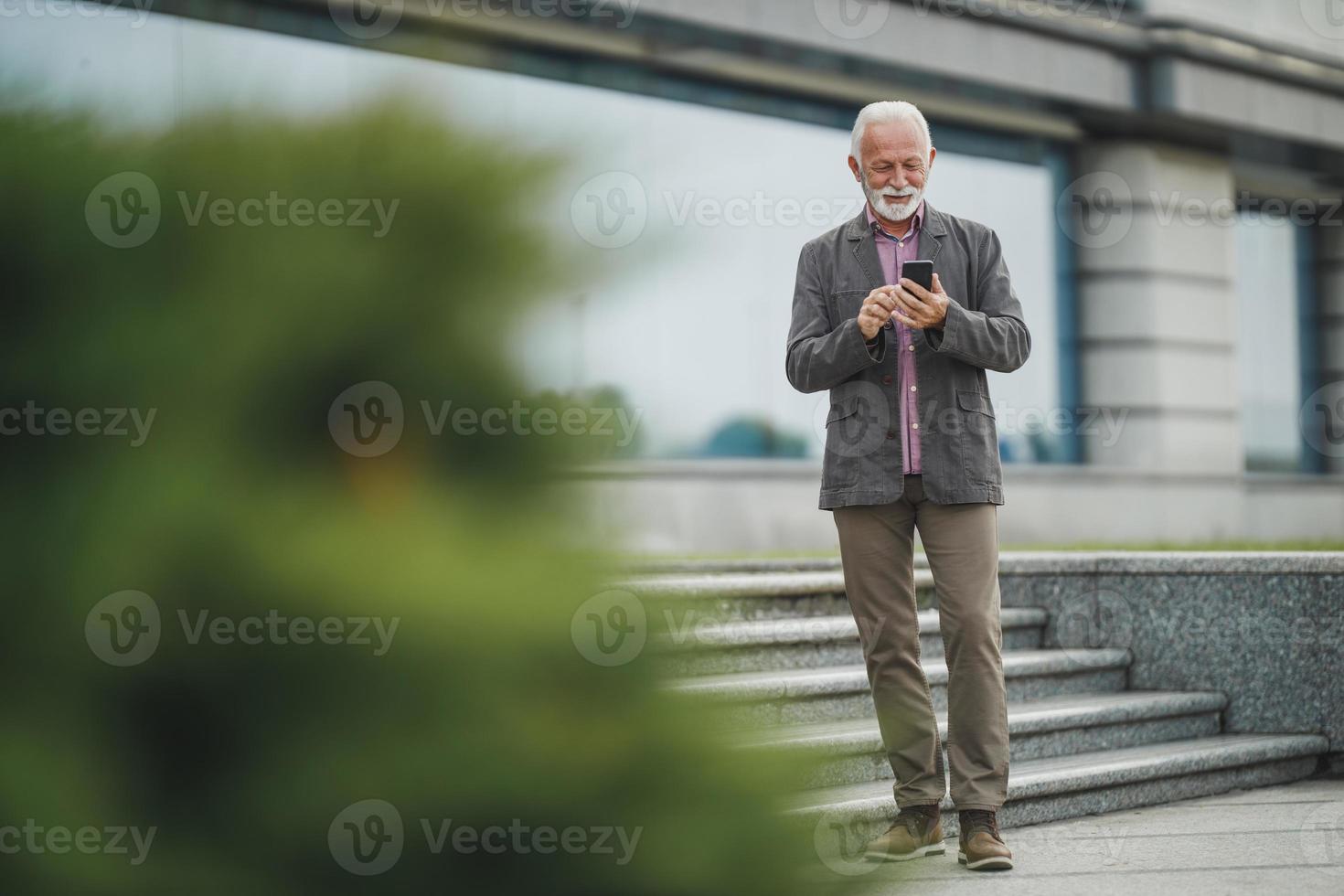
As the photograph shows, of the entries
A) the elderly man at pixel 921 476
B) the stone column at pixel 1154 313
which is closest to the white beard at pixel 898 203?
the elderly man at pixel 921 476

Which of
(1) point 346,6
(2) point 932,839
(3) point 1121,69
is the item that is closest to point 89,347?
(2) point 932,839

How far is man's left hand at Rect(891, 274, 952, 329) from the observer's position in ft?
12.6

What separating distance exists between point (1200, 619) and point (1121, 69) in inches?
308

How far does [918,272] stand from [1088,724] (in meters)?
2.61

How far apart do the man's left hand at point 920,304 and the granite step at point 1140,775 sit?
1330 millimetres

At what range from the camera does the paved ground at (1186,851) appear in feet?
13.7

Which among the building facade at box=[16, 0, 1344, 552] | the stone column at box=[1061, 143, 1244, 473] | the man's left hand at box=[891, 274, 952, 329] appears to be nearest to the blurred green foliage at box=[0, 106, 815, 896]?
the man's left hand at box=[891, 274, 952, 329]

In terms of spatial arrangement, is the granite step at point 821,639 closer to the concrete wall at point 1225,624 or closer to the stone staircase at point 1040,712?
the stone staircase at point 1040,712

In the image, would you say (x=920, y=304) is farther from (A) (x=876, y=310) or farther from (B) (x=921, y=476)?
(B) (x=921, y=476)

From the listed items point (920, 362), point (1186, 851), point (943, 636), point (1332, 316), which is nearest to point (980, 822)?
point (943, 636)

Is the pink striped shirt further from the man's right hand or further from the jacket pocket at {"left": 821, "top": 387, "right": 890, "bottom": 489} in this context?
the man's right hand

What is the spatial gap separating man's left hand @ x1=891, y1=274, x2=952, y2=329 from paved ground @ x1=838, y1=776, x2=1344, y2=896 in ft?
4.44

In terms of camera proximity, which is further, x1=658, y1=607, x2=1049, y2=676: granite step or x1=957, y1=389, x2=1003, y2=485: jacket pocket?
x1=658, y1=607, x2=1049, y2=676: granite step

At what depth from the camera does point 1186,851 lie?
15.3 ft
